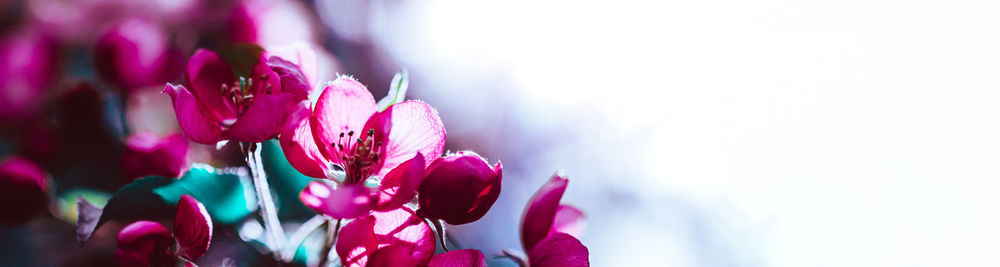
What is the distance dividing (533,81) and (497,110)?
0.11m

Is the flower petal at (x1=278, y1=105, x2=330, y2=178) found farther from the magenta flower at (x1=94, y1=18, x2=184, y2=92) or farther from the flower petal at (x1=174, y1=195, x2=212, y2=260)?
the magenta flower at (x1=94, y1=18, x2=184, y2=92)

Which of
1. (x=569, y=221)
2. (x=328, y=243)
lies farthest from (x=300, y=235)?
(x=569, y=221)

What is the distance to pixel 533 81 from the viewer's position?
116 centimetres

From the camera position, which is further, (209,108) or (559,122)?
(559,122)

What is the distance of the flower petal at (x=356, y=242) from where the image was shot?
26 cm

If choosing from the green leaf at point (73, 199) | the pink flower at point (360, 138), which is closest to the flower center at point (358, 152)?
the pink flower at point (360, 138)

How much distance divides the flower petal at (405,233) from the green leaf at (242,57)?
0.11 meters

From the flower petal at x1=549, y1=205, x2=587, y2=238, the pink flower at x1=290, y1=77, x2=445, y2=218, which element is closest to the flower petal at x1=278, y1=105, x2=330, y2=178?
the pink flower at x1=290, y1=77, x2=445, y2=218

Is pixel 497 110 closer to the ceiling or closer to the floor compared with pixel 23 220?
closer to the ceiling

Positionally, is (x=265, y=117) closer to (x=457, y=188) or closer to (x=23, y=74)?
(x=457, y=188)

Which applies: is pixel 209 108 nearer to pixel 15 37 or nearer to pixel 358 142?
pixel 358 142

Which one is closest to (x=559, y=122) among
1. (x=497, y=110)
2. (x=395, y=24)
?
(x=497, y=110)

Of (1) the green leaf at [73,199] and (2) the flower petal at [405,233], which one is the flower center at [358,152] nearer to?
(2) the flower petal at [405,233]

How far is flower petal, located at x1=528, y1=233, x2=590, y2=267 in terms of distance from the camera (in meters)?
0.29
